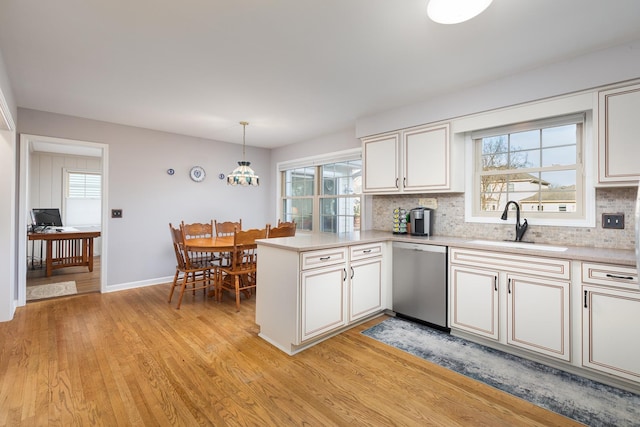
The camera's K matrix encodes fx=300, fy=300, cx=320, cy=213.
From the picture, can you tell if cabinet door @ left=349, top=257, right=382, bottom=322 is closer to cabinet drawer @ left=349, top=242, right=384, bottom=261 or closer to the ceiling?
cabinet drawer @ left=349, top=242, right=384, bottom=261

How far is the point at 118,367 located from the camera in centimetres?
216

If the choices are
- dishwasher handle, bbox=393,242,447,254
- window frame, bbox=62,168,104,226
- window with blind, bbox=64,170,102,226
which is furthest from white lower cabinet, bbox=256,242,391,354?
window with blind, bbox=64,170,102,226

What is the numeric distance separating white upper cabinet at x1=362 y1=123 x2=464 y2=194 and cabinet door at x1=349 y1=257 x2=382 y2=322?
933 millimetres

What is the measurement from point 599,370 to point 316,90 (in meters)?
3.11

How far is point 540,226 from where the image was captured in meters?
2.70

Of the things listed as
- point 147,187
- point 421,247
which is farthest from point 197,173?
point 421,247

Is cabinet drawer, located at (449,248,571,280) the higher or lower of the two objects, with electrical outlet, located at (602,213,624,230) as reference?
lower

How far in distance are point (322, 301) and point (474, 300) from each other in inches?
51.3

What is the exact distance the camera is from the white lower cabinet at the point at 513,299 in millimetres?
2145

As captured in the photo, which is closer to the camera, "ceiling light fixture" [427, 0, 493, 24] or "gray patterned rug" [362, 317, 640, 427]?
"ceiling light fixture" [427, 0, 493, 24]

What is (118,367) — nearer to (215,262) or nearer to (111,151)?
(215,262)

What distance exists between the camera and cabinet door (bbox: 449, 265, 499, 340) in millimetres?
2453

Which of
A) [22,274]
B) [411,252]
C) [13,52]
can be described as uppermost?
[13,52]

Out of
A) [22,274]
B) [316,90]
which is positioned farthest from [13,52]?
[22,274]
